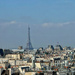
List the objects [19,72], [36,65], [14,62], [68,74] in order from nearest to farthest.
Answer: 1. [68,74]
2. [19,72]
3. [36,65]
4. [14,62]

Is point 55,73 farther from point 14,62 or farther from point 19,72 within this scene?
point 14,62

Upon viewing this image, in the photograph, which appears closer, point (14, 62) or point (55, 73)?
point (55, 73)

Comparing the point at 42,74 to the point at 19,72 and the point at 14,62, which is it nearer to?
the point at 19,72

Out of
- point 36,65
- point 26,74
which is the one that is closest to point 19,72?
point 26,74

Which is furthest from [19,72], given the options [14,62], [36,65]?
[14,62]

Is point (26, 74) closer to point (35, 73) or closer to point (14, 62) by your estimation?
point (35, 73)

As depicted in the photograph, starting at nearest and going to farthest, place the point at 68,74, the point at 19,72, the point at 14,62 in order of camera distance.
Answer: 1. the point at 68,74
2. the point at 19,72
3. the point at 14,62

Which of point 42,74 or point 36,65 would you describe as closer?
point 42,74

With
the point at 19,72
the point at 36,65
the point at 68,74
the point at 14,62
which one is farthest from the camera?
the point at 14,62
